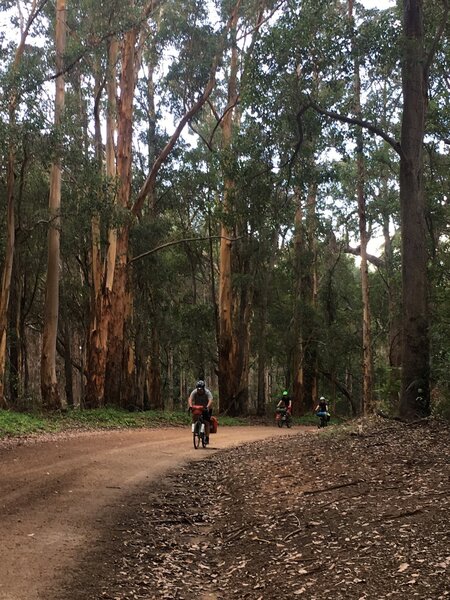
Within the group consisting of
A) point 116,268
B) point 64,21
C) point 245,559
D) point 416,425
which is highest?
point 64,21

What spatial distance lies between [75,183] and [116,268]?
5.37 m

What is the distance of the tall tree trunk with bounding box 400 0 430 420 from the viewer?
11367 millimetres

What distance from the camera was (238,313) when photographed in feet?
102

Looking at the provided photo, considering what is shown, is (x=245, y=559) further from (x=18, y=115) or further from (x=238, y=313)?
(x=238, y=313)

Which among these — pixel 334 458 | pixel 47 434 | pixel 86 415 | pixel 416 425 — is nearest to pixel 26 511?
pixel 334 458

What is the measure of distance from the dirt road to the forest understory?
0.29m

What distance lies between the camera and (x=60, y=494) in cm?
756

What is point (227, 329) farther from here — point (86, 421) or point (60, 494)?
point (60, 494)

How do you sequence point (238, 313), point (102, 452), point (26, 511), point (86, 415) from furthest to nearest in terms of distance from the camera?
1. point (238, 313)
2. point (86, 415)
3. point (102, 452)
4. point (26, 511)

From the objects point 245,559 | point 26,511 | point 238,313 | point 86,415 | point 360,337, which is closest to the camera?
point 245,559

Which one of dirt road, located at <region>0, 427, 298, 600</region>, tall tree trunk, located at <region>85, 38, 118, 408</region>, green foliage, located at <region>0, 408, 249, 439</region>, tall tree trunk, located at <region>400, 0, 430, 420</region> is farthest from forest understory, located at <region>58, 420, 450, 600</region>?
tall tree trunk, located at <region>85, 38, 118, 408</region>

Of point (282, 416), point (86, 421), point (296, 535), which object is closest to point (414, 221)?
point (296, 535)

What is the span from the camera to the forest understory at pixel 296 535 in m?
4.49

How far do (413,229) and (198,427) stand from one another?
22.0ft
